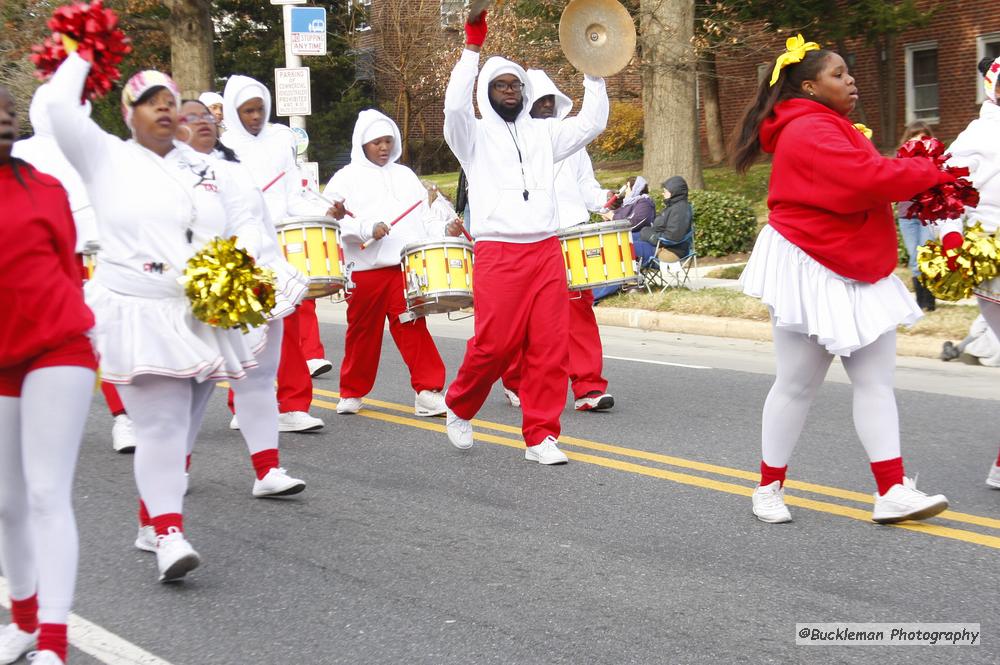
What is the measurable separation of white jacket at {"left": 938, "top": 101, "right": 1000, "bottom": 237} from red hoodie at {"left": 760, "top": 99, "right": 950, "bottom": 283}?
2.22 feet

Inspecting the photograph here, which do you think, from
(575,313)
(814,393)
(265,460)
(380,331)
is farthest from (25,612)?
(575,313)

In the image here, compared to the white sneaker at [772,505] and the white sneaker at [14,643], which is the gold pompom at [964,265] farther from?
the white sneaker at [14,643]

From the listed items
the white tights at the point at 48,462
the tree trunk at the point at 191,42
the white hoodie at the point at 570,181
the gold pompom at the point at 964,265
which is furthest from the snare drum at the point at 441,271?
the tree trunk at the point at 191,42

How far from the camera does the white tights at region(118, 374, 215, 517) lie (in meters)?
5.37

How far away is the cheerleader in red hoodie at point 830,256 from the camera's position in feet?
→ 18.2

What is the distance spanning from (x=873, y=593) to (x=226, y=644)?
249 centimetres

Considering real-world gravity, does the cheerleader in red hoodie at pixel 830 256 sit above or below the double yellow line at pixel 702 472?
above

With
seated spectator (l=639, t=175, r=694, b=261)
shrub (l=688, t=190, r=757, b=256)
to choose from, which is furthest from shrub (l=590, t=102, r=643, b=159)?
seated spectator (l=639, t=175, r=694, b=261)

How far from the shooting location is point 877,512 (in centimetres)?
592

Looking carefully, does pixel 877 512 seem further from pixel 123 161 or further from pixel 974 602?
pixel 123 161

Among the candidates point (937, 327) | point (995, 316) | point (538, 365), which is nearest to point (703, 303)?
point (937, 327)

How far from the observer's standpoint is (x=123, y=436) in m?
8.51

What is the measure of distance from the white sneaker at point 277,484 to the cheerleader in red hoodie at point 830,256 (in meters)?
2.53

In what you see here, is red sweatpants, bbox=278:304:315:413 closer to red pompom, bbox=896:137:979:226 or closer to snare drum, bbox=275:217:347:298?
snare drum, bbox=275:217:347:298
